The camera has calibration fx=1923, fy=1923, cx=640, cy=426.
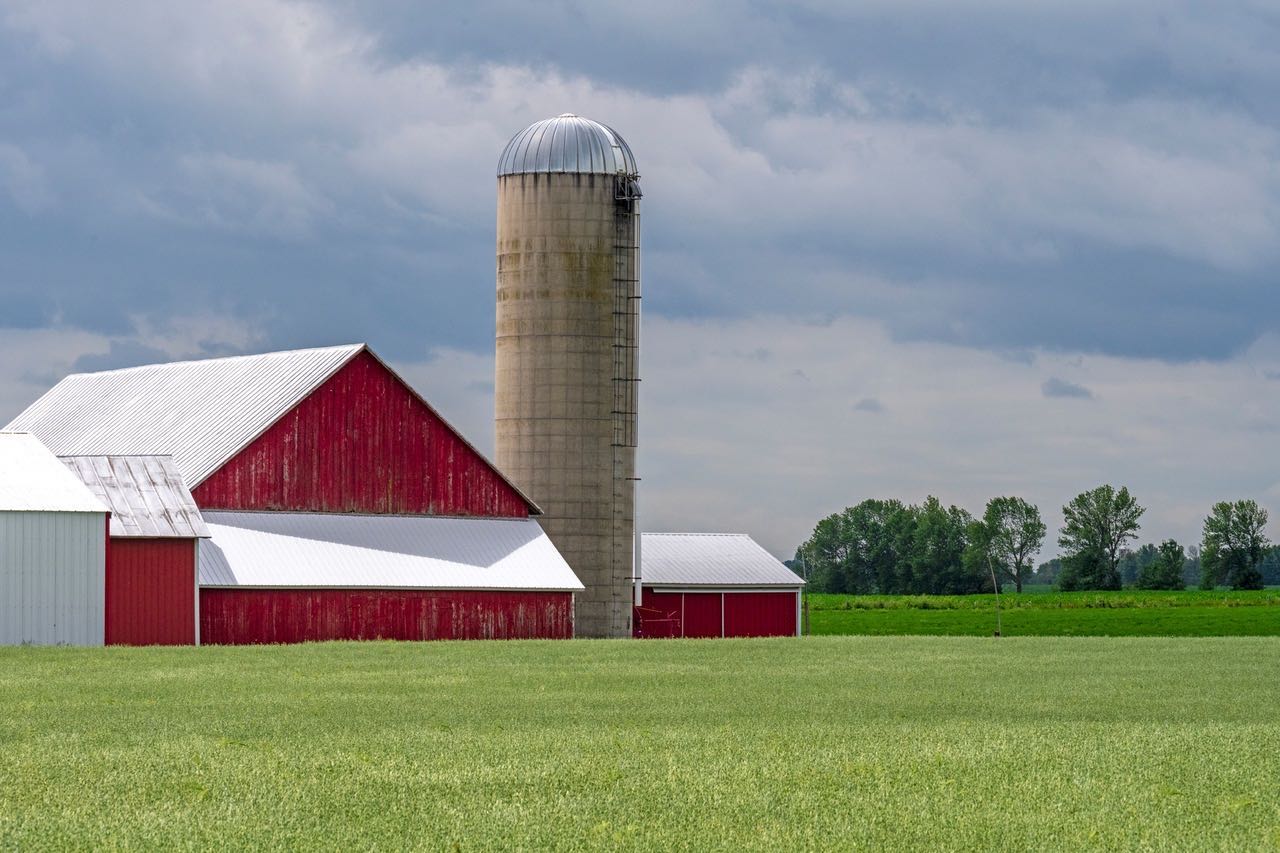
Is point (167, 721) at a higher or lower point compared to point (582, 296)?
lower

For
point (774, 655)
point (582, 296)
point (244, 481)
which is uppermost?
point (582, 296)

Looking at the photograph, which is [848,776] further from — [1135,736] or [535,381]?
[535,381]

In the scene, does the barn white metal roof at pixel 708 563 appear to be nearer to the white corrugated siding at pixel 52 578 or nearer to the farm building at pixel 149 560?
the farm building at pixel 149 560

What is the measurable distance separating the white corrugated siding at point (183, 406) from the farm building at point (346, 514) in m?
0.12

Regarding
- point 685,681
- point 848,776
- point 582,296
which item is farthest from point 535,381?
point 848,776

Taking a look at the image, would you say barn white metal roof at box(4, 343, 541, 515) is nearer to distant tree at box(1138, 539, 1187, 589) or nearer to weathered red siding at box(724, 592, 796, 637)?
weathered red siding at box(724, 592, 796, 637)

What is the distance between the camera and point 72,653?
4091 cm

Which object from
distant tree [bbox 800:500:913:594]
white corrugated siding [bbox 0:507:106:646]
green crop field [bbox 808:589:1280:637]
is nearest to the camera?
white corrugated siding [bbox 0:507:106:646]

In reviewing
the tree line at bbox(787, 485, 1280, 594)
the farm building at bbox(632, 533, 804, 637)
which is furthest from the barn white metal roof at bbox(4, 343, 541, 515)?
the tree line at bbox(787, 485, 1280, 594)

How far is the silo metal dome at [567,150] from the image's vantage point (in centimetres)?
6297

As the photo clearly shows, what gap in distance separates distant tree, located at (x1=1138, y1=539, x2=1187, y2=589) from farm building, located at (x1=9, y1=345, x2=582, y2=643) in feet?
347

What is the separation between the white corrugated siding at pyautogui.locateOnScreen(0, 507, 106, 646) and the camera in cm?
4562

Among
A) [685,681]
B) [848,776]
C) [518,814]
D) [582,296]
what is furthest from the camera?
[582,296]

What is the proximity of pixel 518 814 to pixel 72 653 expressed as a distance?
28162 millimetres
